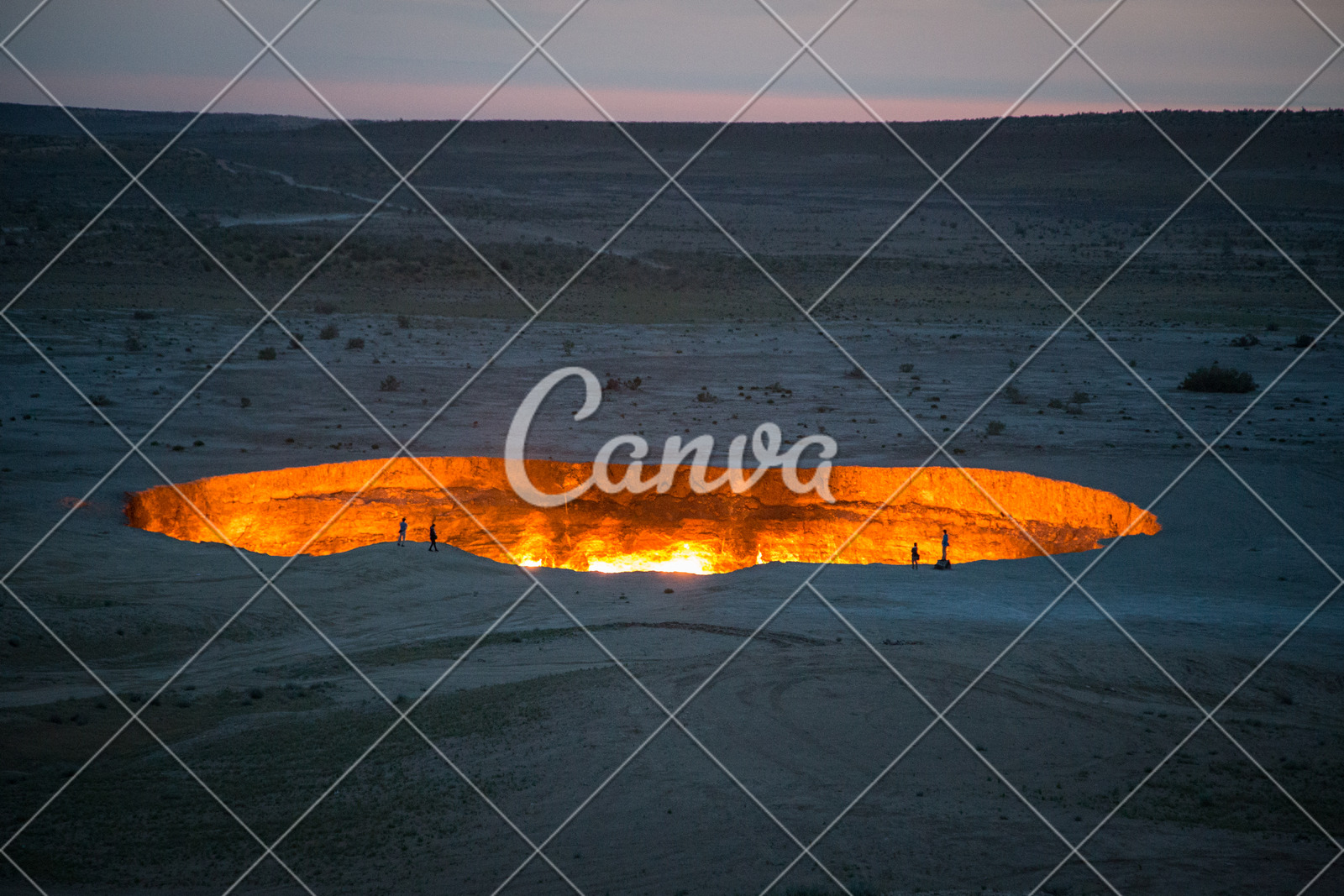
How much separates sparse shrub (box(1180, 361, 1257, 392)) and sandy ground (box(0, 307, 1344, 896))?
7465mm

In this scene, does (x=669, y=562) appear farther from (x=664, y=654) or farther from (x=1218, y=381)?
(x=1218, y=381)

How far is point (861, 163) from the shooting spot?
279 feet

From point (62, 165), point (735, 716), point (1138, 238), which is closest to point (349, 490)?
point (735, 716)

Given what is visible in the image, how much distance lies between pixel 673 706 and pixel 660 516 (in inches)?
294

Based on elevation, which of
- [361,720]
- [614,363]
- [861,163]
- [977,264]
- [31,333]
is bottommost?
[361,720]

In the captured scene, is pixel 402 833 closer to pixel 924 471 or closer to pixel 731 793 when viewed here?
pixel 731 793

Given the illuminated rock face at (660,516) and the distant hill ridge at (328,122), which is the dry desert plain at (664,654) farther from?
the distant hill ridge at (328,122)

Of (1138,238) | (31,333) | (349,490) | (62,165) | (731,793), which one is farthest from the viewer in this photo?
(62,165)

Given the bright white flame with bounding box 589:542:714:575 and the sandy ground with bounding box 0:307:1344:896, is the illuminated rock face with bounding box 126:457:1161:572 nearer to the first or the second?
the bright white flame with bounding box 589:542:714:575

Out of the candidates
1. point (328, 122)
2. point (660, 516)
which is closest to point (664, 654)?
point (660, 516)

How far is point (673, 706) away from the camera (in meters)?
7.76

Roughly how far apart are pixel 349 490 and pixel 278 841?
9.41 meters

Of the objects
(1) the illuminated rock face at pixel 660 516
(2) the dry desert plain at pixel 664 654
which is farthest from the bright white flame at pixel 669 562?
(2) the dry desert plain at pixel 664 654

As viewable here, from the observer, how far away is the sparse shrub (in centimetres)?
2230
